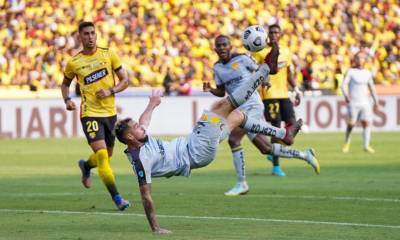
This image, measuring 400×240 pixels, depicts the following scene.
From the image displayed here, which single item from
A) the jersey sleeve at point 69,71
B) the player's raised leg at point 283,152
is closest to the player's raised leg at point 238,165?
the player's raised leg at point 283,152

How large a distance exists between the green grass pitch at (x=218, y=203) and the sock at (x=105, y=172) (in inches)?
11.7

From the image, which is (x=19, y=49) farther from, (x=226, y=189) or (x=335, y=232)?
(x=335, y=232)

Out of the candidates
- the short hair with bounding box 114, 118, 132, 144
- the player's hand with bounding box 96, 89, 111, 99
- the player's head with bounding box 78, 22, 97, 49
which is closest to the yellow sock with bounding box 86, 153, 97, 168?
the player's hand with bounding box 96, 89, 111, 99

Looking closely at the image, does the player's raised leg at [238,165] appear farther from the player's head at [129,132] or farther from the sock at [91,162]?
the player's head at [129,132]

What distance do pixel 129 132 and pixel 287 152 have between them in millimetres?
5525

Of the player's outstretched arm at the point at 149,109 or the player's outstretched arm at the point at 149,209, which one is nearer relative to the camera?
the player's outstretched arm at the point at 149,209

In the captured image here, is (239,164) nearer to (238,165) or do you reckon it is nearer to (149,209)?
(238,165)

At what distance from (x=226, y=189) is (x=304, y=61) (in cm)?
2569

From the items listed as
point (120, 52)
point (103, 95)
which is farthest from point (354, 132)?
point (103, 95)

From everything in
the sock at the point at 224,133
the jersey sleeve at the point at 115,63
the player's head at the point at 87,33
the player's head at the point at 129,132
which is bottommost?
the sock at the point at 224,133

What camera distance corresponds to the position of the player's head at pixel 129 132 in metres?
12.1

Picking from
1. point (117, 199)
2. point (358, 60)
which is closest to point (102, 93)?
point (117, 199)

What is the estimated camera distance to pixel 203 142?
13.0 metres

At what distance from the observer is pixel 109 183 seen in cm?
1462
